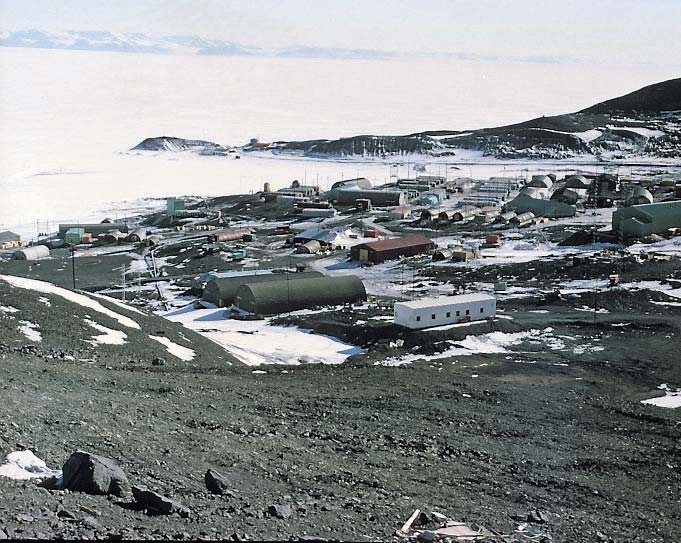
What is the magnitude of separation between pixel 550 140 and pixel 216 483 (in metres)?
62.4

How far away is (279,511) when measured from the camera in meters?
6.12

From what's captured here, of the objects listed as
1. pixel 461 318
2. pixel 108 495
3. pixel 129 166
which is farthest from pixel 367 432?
pixel 129 166

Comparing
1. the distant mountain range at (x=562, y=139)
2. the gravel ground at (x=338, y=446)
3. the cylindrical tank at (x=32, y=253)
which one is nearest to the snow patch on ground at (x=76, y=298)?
the gravel ground at (x=338, y=446)

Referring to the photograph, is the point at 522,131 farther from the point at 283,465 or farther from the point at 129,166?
the point at 283,465

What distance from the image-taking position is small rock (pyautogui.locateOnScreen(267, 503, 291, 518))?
6.09 meters

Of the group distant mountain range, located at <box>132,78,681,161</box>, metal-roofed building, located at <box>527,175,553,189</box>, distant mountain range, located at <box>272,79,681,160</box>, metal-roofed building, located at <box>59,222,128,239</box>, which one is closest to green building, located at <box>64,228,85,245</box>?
metal-roofed building, located at <box>59,222,128,239</box>

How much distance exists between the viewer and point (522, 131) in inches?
2734

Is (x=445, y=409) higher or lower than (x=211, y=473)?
lower

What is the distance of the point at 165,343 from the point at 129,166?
51.3m

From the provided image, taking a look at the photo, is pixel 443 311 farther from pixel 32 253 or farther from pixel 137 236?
pixel 137 236

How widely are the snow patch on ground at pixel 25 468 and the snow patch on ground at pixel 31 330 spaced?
19.7 ft

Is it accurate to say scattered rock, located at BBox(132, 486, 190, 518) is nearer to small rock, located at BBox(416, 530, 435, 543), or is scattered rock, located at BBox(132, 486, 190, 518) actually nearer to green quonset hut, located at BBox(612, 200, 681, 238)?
small rock, located at BBox(416, 530, 435, 543)

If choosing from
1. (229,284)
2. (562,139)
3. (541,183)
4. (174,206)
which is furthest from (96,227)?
(562,139)

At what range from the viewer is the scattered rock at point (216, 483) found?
6621 mm
